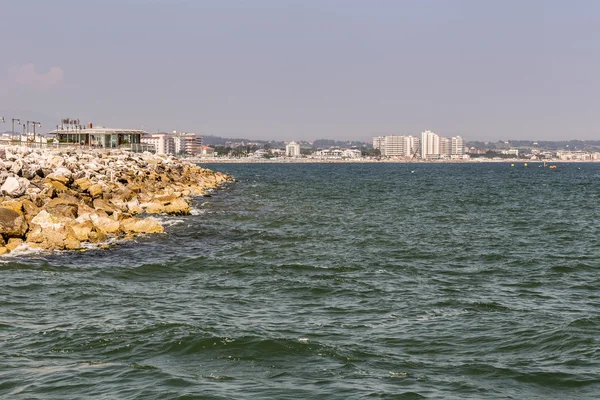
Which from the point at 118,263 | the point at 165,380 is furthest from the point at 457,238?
the point at 165,380

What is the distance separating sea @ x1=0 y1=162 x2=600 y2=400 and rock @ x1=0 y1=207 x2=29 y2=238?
166cm

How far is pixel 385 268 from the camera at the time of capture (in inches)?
939

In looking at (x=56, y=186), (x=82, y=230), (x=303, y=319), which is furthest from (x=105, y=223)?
(x=303, y=319)

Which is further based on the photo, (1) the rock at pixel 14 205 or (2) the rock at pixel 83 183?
(2) the rock at pixel 83 183

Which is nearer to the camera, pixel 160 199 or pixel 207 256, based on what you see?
pixel 207 256

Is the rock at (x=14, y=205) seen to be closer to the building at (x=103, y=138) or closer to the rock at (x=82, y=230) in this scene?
the rock at (x=82, y=230)

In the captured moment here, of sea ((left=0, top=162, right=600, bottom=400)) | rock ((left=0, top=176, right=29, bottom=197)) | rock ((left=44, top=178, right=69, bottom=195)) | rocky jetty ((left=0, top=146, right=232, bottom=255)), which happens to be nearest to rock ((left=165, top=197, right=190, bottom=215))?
rocky jetty ((left=0, top=146, right=232, bottom=255))

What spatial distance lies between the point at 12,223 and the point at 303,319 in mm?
13627

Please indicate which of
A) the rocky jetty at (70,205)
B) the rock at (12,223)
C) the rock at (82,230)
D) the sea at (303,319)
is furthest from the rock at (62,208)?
the sea at (303,319)

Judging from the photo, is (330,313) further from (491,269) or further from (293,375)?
(491,269)

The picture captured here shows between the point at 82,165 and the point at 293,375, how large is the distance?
3782 cm

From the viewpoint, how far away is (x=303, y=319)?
657 inches

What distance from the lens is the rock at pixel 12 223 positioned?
24594mm

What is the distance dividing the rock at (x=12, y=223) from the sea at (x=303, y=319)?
5.44ft
